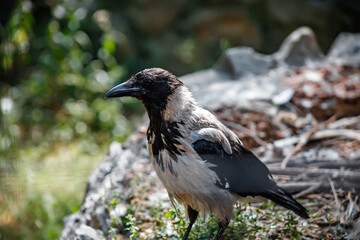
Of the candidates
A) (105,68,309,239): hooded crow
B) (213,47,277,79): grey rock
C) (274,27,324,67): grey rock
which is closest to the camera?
(105,68,309,239): hooded crow

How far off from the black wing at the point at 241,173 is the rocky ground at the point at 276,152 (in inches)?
7.6

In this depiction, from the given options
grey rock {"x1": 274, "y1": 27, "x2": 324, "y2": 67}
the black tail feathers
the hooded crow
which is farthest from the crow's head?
grey rock {"x1": 274, "y1": 27, "x2": 324, "y2": 67}

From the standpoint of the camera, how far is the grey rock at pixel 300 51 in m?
5.23

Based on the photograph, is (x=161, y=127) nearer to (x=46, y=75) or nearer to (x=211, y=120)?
(x=211, y=120)

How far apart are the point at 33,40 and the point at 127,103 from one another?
6.50ft

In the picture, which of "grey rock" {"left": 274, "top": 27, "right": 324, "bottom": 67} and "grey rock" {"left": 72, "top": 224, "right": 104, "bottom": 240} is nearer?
"grey rock" {"left": 72, "top": 224, "right": 104, "bottom": 240}

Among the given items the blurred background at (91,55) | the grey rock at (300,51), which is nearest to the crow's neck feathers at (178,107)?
the blurred background at (91,55)

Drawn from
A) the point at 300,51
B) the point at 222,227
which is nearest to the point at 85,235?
the point at 222,227

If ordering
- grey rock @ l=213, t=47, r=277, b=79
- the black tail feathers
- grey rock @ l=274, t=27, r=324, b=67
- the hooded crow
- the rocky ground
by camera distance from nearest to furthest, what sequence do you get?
the hooded crow, the black tail feathers, the rocky ground, grey rock @ l=213, t=47, r=277, b=79, grey rock @ l=274, t=27, r=324, b=67

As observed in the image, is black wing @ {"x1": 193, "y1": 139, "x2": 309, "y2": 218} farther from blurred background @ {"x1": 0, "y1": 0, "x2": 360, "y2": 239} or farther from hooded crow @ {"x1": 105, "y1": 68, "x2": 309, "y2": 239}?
blurred background @ {"x1": 0, "y1": 0, "x2": 360, "y2": 239}

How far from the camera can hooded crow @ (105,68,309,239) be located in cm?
247

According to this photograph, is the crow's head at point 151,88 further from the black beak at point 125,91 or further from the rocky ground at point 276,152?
the rocky ground at point 276,152

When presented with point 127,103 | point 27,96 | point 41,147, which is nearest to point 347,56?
point 127,103

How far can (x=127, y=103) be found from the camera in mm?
6559
